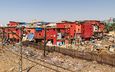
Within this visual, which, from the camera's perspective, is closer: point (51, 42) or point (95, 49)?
point (95, 49)

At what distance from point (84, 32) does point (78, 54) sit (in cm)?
2393

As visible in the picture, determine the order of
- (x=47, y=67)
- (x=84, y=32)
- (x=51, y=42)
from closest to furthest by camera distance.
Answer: (x=47, y=67) → (x=51, y=42) → (x=84, y=32)

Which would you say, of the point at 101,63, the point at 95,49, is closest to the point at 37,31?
the point at 95,49

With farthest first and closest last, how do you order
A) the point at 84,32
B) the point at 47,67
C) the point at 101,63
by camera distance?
1. the point at 84,32
2. the point at 101,63
3. the point at 47,67

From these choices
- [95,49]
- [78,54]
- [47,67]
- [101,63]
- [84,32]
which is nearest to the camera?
[47,67]

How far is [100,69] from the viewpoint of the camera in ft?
68.9

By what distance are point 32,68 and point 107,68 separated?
6726mm

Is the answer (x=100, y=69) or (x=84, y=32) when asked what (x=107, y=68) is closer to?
(x=100, y=69)

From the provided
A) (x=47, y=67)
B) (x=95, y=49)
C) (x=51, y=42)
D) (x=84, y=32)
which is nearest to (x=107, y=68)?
(x=47, y=67)

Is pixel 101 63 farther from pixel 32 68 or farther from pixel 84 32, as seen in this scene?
pixel 84 32

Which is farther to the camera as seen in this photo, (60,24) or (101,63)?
(60,24)

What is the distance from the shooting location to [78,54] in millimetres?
28609

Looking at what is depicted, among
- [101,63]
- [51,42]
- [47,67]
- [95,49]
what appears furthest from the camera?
[51,42]

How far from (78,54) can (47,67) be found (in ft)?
30.2
